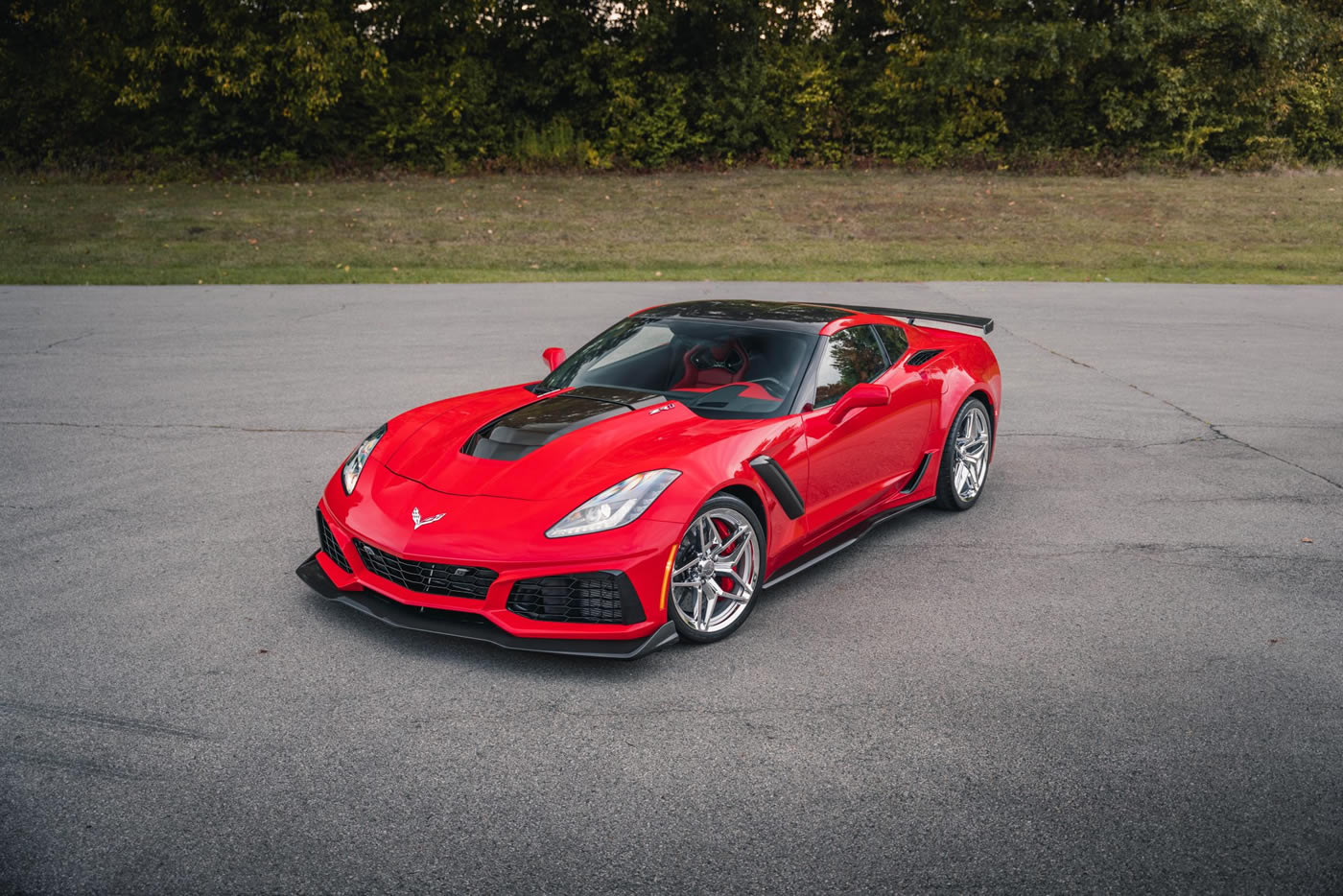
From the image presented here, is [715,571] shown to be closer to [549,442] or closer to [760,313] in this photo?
[549,442]

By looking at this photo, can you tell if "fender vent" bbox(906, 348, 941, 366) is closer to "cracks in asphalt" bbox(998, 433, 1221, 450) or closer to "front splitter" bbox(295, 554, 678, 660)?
"cracks in asphalt" bbox(998, 433, 1221, 450)

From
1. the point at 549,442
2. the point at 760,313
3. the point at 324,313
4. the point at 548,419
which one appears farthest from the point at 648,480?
the point at 324,313

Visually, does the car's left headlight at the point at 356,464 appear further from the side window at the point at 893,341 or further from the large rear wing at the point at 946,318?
the large rear wing at the point at 946,318

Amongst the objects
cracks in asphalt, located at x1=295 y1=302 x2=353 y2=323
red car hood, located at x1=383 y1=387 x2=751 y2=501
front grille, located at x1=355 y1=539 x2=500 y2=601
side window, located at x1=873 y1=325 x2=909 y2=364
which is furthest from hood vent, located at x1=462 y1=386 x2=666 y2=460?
cracks in asphalt, located at x1=295 y1=302 x2=353 y2=323

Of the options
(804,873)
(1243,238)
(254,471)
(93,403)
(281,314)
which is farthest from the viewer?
(1243,238)

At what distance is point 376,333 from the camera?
1241 centimetres

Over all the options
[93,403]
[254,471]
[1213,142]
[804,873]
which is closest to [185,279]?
[93,403]

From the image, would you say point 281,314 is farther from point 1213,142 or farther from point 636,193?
point 1213,142

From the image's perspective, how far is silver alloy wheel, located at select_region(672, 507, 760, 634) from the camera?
4.36 m

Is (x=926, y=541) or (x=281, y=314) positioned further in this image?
(x=281, y=314)

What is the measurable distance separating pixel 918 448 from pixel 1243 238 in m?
21.4

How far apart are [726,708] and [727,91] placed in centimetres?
3096

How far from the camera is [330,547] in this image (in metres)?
4.68

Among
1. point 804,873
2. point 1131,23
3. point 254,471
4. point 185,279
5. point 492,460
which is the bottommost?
point 185,279
